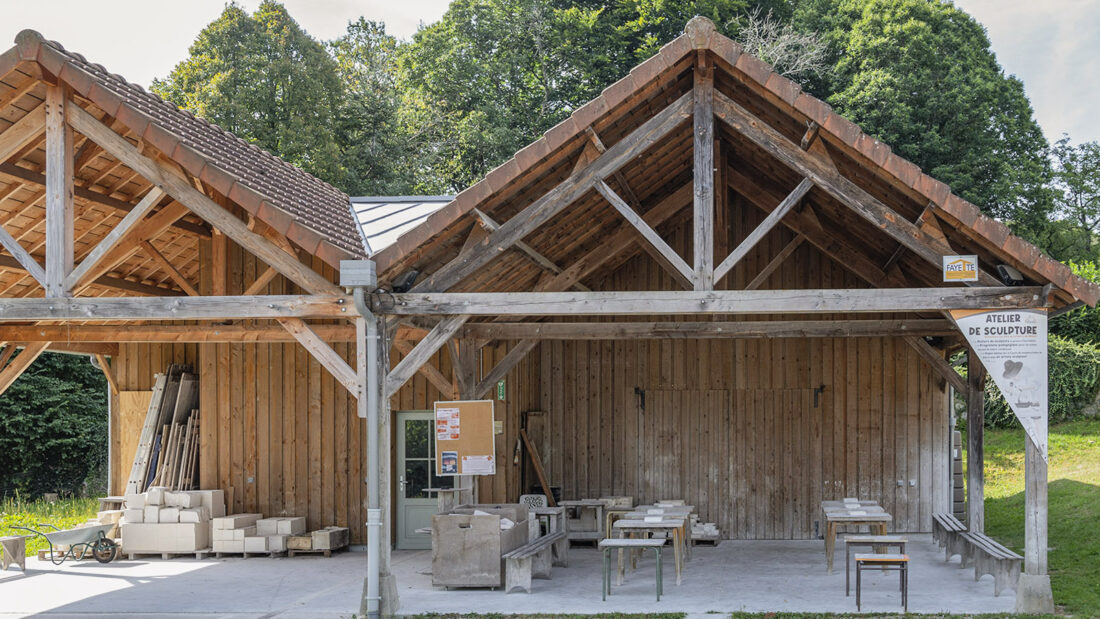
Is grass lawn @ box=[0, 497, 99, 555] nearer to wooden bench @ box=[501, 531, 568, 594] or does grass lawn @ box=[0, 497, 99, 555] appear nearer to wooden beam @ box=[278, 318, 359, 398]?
wooden beam @ box=[278, 318, 359, 398]

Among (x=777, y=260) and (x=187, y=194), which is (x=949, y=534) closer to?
(x=777, y=260)

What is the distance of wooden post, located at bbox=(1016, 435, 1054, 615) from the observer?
9.17 metres

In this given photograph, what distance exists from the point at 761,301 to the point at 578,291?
131 inches

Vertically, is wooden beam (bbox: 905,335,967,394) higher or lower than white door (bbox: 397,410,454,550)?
higher

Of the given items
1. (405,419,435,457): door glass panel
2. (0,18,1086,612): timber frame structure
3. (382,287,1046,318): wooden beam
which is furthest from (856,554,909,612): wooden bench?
(405,419,435,457): door glass panel

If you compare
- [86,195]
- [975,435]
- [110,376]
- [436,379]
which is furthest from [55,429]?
[975,435]

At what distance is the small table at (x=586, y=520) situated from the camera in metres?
14.3

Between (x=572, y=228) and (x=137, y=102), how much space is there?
4592 millimetres

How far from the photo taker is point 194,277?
15.0 meters

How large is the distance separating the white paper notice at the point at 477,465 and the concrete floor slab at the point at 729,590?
1.18 metres

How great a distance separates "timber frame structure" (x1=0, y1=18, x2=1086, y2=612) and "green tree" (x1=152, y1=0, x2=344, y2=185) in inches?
488

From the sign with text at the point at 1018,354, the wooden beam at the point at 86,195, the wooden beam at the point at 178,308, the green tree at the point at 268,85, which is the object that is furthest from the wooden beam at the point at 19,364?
the green tree at the point at 268,85

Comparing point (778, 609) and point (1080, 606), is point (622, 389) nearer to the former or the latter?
point (778, 609)

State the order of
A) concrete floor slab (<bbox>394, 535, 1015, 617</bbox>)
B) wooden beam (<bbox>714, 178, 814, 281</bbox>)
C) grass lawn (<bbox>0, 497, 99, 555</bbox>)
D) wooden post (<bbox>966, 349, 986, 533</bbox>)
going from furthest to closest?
grass lawn (<bbox>0, 497, 99, 555</bbox>) → wooden post (<bbox>966, 349, 986, 533</bbox>) → concrete floor slab (<bbox>394, 535, 1015, 617</bbox>) → wooden beam (<bbox>714, 178, 814, 281</bbox>)
